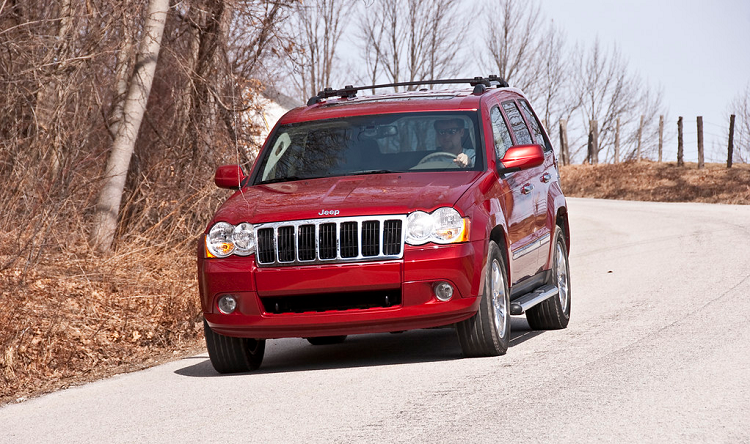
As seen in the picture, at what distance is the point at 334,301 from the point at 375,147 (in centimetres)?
166

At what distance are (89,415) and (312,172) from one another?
2.71 m

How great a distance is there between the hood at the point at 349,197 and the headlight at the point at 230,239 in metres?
0.06

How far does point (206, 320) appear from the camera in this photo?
26.7 feet

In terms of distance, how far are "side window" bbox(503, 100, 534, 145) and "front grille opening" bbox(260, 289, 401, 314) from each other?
8.83 ft

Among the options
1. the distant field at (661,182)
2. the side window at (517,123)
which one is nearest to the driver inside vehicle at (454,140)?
the side window at (517,123)

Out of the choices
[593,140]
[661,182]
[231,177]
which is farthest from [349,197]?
[593,140]

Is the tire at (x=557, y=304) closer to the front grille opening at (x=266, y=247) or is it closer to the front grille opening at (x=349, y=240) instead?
the front grille opening at (x=349, y=240)

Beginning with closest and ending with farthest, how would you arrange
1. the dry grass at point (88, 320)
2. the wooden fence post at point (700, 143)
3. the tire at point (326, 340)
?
1. the dry grass at point (88, 320)
2. the tire at point (326, 340)
3. the wooden fence post at point (700, 143)

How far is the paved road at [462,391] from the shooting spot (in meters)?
5.65

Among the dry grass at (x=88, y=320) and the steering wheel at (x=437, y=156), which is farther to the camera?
the dry grass at (x=88, y=320)

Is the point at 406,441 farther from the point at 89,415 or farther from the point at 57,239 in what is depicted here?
the point at 57,239

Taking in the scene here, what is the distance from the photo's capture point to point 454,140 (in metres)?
8.73

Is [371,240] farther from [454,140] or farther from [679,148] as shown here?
[679,148]

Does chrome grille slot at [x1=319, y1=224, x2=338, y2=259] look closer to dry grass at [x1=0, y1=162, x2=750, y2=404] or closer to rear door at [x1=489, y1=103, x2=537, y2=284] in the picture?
rear door at [x1=489, y1=103, x2=537, y2=284]
